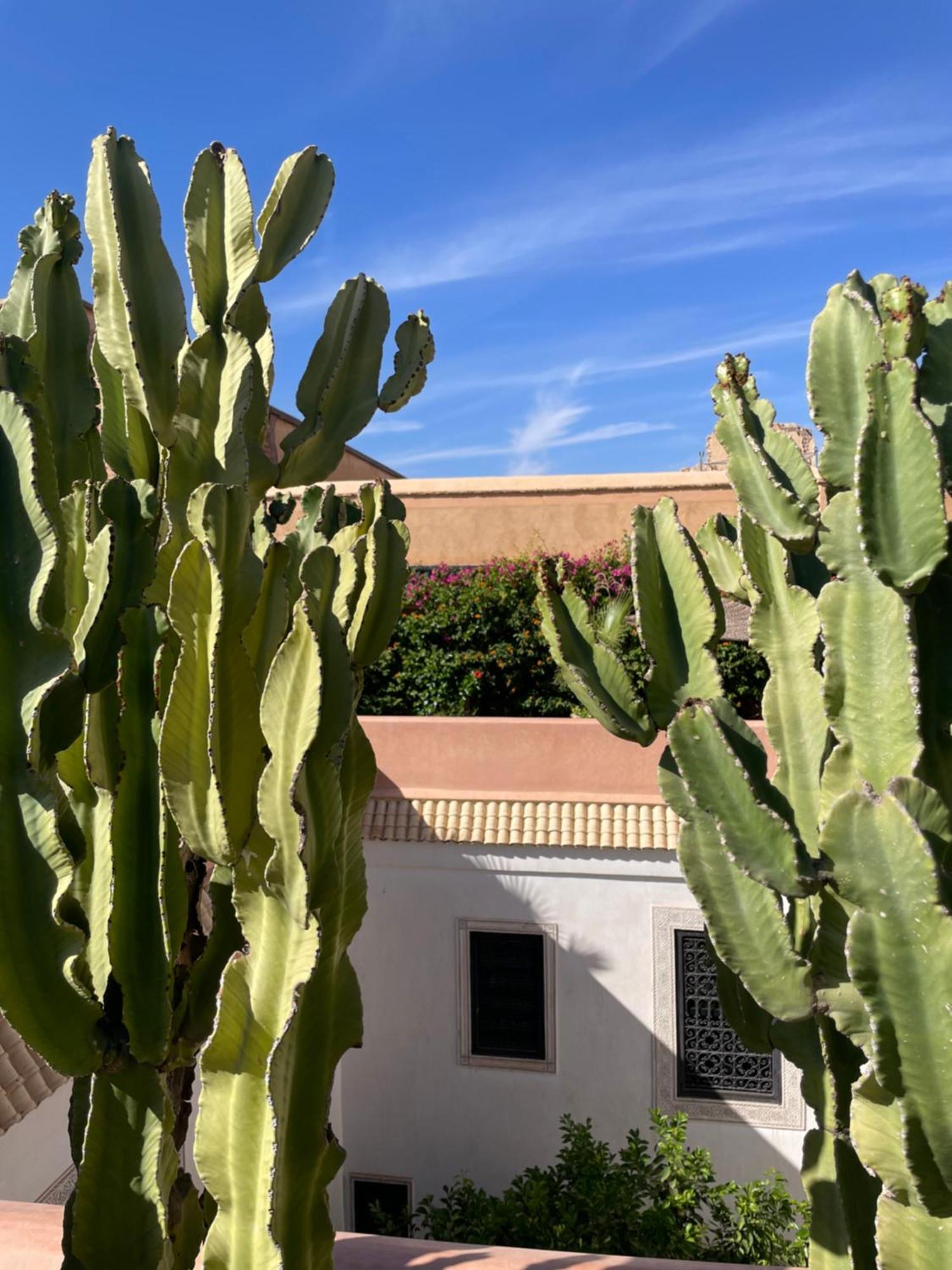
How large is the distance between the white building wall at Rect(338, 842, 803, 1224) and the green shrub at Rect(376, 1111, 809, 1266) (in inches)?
12.9

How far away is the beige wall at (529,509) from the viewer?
1102cm

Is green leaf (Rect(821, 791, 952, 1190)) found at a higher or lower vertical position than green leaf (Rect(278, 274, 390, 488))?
lower

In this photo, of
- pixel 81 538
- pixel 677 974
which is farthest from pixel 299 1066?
pixel 677 974

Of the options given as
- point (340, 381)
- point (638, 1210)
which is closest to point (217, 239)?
point (340, 381)

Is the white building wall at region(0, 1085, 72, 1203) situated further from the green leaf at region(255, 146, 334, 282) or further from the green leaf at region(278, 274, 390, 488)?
the green leaf at region(255, 146, 334, 282)

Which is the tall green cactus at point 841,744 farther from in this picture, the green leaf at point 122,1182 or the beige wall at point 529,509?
the beige wall at point 529,509

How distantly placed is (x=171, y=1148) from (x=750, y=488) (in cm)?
201

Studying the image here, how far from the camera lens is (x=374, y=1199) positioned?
25.4 feet

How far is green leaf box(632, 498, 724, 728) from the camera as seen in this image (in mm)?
2420

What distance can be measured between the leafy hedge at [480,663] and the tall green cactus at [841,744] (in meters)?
6.46

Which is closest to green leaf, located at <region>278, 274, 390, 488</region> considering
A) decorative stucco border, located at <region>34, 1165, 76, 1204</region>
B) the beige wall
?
decorative stucco border, located at <region>34, 1165, 76, 1204</region>

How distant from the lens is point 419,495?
11461 mm

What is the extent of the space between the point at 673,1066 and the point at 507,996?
1.31m

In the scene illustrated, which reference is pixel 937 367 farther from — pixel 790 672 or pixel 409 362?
pixel 409 362
